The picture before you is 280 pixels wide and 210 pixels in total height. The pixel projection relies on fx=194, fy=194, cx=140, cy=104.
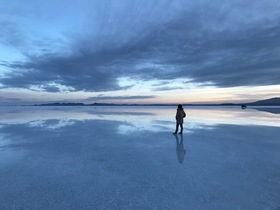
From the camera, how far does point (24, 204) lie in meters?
3.54

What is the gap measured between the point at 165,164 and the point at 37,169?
363 centimetres

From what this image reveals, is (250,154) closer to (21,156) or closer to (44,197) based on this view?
(44,197)

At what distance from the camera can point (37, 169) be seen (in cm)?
538

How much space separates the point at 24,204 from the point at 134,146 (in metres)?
5.02

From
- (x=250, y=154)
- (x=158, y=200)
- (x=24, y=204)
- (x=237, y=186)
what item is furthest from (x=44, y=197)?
(x=250, y=154)

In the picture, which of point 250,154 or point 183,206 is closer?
point 183,206

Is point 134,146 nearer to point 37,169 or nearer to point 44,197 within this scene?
point 37,169

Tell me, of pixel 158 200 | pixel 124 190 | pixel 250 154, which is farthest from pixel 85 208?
pixel 250 154

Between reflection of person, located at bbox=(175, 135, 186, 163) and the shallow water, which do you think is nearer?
the shallow water

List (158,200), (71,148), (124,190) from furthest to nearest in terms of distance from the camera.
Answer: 1. (71,148)
2. (124,190)
3. (158,200)

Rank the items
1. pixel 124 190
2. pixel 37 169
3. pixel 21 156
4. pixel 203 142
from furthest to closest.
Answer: pixel 203 142
pixel 21 156
pixel 37 169
pixel 124 190

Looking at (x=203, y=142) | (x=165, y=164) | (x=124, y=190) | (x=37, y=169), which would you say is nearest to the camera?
(x=124, y=190)

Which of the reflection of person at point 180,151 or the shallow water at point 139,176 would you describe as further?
the reflection of person at point 180,151

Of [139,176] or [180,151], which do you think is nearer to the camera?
[139,176]
